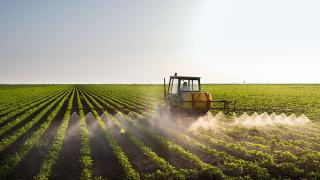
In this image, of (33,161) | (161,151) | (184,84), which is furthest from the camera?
(184,84)

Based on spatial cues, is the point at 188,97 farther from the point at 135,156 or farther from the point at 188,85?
the point at 135,156

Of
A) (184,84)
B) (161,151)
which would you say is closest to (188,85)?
(184,84)

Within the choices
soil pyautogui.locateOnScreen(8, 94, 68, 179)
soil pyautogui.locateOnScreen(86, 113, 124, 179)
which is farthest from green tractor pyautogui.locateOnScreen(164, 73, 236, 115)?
soil pyautogui.locateOnScreen(8, 94, 68, 179)

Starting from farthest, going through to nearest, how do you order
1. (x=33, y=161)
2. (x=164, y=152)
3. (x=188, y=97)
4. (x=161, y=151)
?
1. (x=188, y=97)
2. (x=161, y=151)
3. (x=164, y=152)
4. (x=33, y=161)

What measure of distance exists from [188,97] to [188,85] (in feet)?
3.53

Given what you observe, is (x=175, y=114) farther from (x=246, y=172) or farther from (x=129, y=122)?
(x=246, y=172)

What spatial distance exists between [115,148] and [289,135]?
714 centimetres

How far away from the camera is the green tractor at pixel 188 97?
49.4 feet

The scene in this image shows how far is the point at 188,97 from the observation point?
592 inches

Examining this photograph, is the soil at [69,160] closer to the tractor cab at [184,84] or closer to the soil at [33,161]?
the soil at [33,161]

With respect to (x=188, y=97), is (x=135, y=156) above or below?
below

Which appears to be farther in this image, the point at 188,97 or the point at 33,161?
the point at 188,97

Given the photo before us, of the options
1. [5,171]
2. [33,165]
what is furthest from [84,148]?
[5,171]

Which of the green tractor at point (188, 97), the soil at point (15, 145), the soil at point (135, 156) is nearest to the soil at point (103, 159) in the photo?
the soil at point (135, 156)
